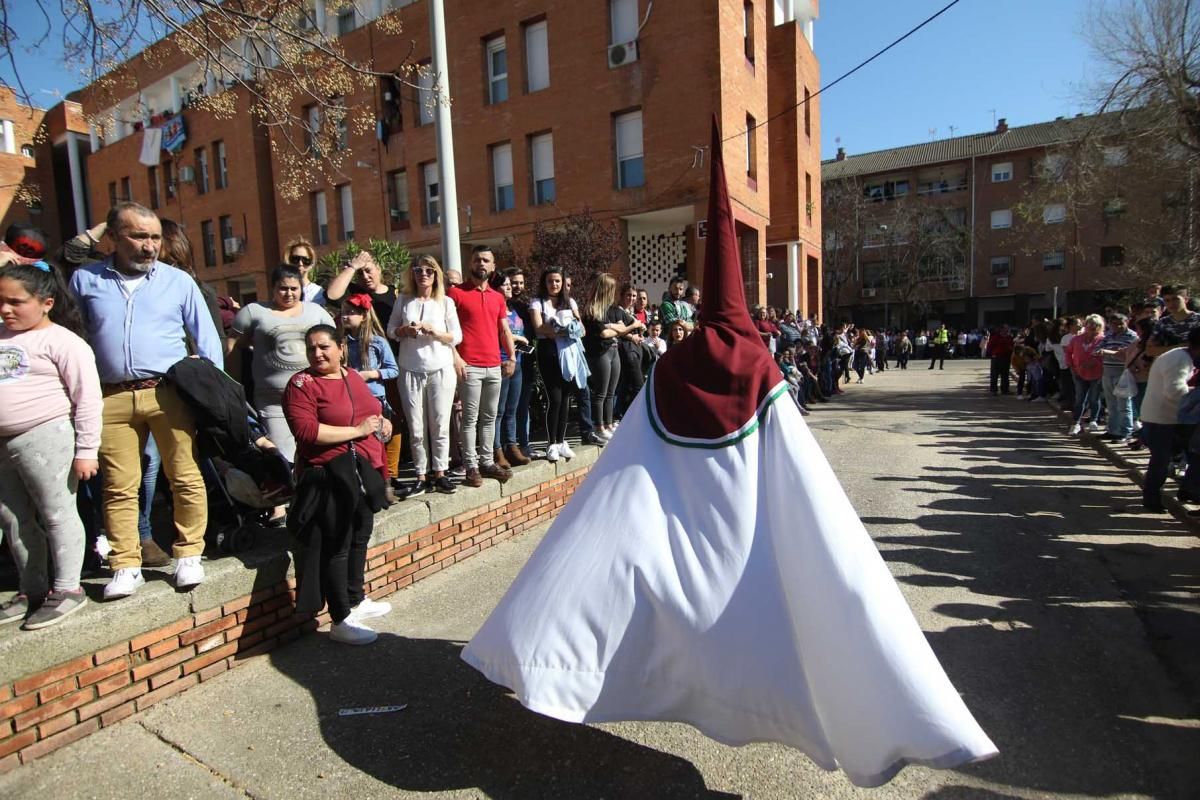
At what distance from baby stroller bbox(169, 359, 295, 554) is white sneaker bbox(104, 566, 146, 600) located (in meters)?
0.53

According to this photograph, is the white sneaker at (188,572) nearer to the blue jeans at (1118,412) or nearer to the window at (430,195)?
the blue jeans at (1118,412)

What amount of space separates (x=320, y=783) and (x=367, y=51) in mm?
24860

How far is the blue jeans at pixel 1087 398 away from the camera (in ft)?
33.4

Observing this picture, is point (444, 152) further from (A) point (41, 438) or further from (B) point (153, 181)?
(B) point (153, 181)

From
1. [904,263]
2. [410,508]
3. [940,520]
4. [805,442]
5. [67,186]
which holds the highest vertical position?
[67,186]

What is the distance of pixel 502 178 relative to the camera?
20.9 metres

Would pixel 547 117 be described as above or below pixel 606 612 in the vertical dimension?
above

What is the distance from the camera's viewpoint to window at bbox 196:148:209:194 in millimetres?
28203

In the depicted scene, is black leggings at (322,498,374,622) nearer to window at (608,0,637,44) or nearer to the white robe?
the white robe

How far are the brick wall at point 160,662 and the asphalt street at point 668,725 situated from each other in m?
0.07

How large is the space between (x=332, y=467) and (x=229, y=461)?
0.76 metres

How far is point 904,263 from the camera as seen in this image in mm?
44969

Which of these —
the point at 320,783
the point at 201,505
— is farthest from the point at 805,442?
the point at 201,505

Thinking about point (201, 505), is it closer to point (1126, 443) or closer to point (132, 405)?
point (132, 405)
